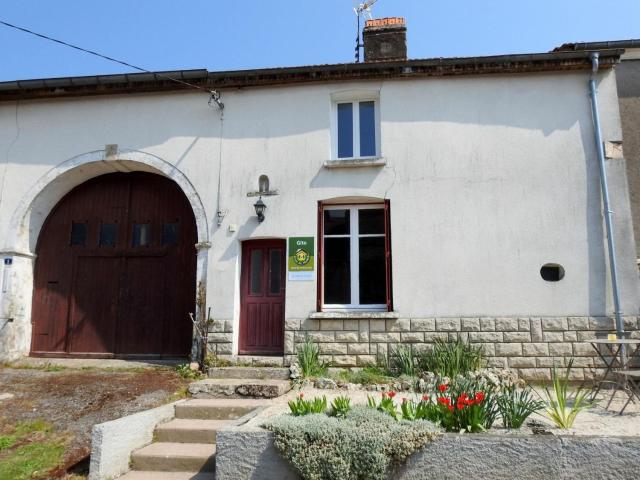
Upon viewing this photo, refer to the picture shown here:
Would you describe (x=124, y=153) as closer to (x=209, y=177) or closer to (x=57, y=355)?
(x=209, y=177)

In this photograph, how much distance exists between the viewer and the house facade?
7.54m

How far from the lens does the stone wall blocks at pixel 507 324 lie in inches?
291

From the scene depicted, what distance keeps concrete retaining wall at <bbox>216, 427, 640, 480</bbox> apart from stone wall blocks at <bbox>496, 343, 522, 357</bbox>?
3.67 meters

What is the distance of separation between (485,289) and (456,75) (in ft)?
12.8

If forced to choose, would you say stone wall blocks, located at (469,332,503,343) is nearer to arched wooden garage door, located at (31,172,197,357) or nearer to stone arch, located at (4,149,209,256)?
stone arch, located at (4,149,209,256)

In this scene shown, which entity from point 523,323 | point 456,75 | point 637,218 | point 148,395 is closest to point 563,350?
point 523,323

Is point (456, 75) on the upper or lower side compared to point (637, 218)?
upper

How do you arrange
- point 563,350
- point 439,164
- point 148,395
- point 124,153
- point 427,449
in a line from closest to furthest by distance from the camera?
point 427,449 < point 148,395 < point 563,350 < point 439,164 < point 124,153

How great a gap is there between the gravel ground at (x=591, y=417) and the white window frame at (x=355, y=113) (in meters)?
4.19

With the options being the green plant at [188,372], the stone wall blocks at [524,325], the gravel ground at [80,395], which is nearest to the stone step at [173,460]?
the gravel ground at [80,395]

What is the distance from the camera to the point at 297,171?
816 cm

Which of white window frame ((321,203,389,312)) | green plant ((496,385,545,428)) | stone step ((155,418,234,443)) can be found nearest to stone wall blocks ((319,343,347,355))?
white window frame ((321,203,389,312))

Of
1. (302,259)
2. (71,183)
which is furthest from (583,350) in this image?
(71,183)

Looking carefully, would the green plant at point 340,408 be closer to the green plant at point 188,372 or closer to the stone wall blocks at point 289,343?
the stone wall blocks at point 289,343
